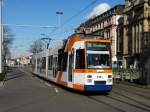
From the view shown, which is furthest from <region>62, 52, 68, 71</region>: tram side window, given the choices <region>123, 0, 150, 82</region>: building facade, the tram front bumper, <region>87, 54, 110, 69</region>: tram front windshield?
<region>123, 0, 150, 82</region>: building facade

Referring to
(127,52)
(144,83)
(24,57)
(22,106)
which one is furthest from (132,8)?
(24,57)

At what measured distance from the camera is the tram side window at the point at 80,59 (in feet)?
73.2

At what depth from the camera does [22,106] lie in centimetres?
1650

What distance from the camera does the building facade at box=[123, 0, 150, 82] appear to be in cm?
7256

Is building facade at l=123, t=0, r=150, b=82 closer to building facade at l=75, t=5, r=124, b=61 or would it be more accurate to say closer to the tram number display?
building facade at l=75, t=5, r=124, b=61

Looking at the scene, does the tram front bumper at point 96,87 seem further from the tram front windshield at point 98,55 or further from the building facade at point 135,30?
the building facade at point 135,30

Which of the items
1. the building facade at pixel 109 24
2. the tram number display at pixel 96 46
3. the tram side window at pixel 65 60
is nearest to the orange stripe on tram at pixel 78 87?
the tram number display at pixel 96 46

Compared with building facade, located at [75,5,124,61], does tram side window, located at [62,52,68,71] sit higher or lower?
lower

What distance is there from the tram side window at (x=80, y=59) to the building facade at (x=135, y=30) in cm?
4452

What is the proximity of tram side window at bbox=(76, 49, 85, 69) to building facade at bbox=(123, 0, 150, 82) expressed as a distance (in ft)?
146

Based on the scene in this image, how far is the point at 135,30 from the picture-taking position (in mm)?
77750

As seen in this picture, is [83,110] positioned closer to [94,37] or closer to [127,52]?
[94,37]

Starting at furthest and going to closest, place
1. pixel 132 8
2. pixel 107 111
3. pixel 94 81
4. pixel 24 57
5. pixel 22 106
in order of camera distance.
→ 1. pixel 24 57
2. pixel 132 8
3. pixel 94 81
4. pixel 22 106
5. pixel 107 111

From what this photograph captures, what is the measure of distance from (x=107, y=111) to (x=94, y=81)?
7.10 metres
